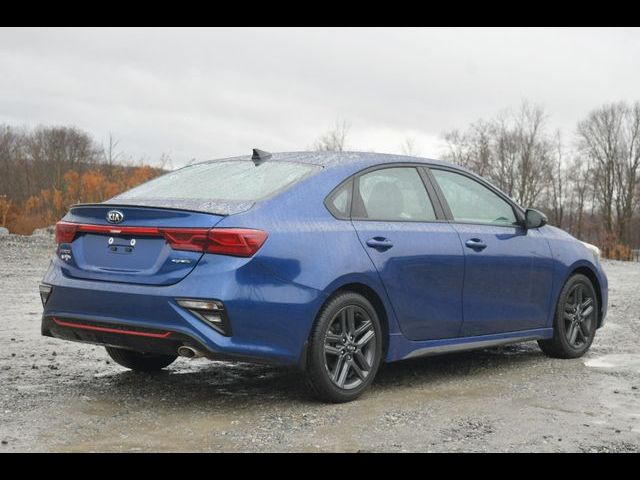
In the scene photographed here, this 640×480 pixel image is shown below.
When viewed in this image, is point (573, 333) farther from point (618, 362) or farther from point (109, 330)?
point (109, 330)

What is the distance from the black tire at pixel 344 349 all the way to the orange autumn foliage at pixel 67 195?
165 feet

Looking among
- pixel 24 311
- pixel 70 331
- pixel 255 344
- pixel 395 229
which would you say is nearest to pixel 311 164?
pixel 395 229

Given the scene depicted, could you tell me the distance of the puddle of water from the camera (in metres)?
7.52

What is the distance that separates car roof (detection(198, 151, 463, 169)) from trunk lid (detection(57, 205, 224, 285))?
1.18 metres

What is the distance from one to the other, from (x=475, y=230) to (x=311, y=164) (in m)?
1.49

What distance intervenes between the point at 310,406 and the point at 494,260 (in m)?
2.06

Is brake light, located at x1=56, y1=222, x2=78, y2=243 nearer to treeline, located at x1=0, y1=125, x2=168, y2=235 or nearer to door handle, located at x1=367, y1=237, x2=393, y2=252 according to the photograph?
door handle, located at x1=367, y1=237, x2=393, y2=252

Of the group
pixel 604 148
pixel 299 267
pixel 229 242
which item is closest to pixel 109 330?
pixel 229 242

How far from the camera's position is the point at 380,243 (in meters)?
5.89

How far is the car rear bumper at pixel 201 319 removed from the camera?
16.5ft

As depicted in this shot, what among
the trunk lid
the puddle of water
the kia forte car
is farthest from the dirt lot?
the trunk lid

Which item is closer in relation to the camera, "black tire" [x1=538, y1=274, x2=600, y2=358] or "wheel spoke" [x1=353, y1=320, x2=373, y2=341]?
"wheel spoke" [x1=353, y1=320, x2=373, y2=341]
